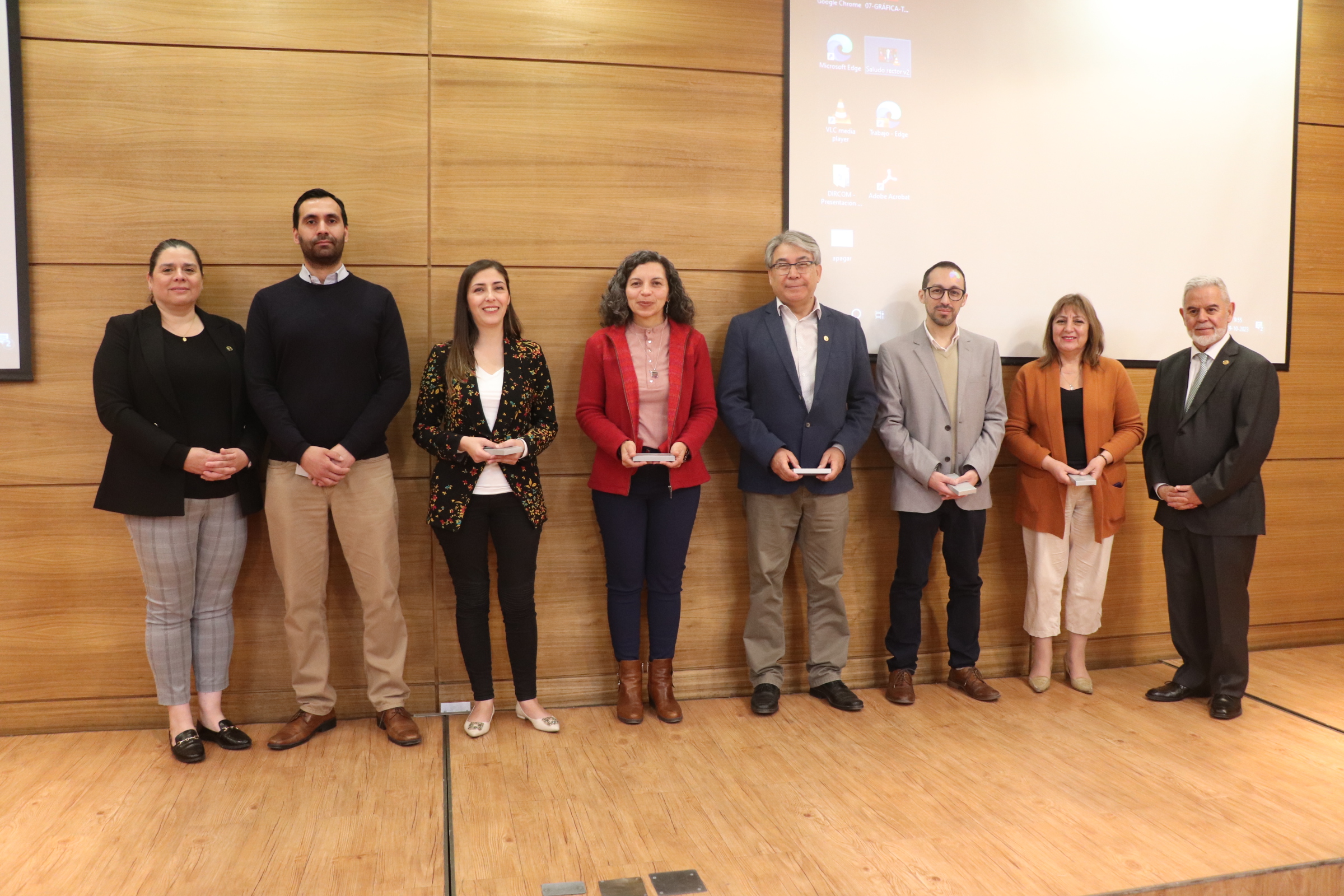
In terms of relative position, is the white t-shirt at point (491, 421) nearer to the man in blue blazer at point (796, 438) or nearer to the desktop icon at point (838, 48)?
the man in blue blazer at point (796, 438)

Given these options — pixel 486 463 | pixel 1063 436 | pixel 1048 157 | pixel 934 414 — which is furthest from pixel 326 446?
pixel 1048 157

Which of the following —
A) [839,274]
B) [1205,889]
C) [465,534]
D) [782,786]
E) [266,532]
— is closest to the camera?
[1205,889]

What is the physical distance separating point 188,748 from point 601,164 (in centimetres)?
258

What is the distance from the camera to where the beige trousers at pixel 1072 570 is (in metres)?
3.68

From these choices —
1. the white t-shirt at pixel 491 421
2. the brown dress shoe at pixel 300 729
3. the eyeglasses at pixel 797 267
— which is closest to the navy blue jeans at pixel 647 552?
the white t-shirt at pixel 491 421

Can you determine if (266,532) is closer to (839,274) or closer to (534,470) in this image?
(534,470)

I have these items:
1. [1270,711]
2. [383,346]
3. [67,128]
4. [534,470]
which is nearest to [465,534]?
[534,470]

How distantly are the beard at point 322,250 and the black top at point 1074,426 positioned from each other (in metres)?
2.85

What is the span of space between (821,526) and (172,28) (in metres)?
3.04

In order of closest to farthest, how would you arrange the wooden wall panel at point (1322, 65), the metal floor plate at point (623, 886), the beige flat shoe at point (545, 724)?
the metal floor plate at point (623, 886) < the beige flat shoe at point (545, 724) < the wooden wall panel at point (1322, 65)

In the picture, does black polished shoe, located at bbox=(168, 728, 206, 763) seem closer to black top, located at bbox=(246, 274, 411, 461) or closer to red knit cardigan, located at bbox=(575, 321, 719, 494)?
black top, located at bbox=(246, 274, 411, 461)

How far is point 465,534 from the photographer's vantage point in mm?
3115

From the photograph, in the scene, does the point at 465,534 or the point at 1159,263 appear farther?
the point at 1159,263

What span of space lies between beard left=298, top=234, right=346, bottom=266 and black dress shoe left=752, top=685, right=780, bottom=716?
2.25 meters
